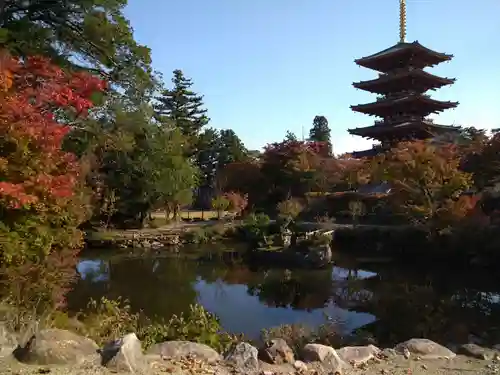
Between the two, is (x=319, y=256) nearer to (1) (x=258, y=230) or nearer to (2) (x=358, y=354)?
(1) (x=258, y=230)

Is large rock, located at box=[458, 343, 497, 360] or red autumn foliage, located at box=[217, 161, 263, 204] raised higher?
red autumn foliage, located at box=[217, 161, 263, 204]

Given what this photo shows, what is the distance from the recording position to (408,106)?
24031 millimetres

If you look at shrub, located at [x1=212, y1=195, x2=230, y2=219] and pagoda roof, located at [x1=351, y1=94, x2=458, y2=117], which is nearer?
shrub, located at [x1=212, y1=195, x2=230, y2=219]

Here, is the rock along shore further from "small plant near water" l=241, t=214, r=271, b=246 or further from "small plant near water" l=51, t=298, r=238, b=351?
"small plant near water" l=241, t=214, r=271, b=246

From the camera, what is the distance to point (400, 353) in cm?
427

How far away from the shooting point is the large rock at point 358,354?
4.10 meters

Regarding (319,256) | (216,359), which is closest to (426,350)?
(216,359)

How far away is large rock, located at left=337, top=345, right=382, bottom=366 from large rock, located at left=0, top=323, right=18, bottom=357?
2.84 metres

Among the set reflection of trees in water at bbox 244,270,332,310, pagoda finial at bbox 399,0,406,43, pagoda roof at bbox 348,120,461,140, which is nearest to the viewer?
reflection of trees in water at bbox 244,270,332,310

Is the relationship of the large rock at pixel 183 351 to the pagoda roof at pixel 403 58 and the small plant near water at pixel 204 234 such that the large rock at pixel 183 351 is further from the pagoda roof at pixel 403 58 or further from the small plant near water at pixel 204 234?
the pagoda roof at pixel 403 58

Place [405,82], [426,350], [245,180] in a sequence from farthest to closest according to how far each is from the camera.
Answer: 1. [245,180]
2. [405,82]
3. [426,350]

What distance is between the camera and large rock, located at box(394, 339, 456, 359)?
4254mm

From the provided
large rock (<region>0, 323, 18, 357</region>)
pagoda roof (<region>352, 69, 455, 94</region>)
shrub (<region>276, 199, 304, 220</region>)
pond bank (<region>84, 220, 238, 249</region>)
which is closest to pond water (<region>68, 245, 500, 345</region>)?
pond bank (<region>84, 220, 238, 249</region>)

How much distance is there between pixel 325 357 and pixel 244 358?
28.8 inches
